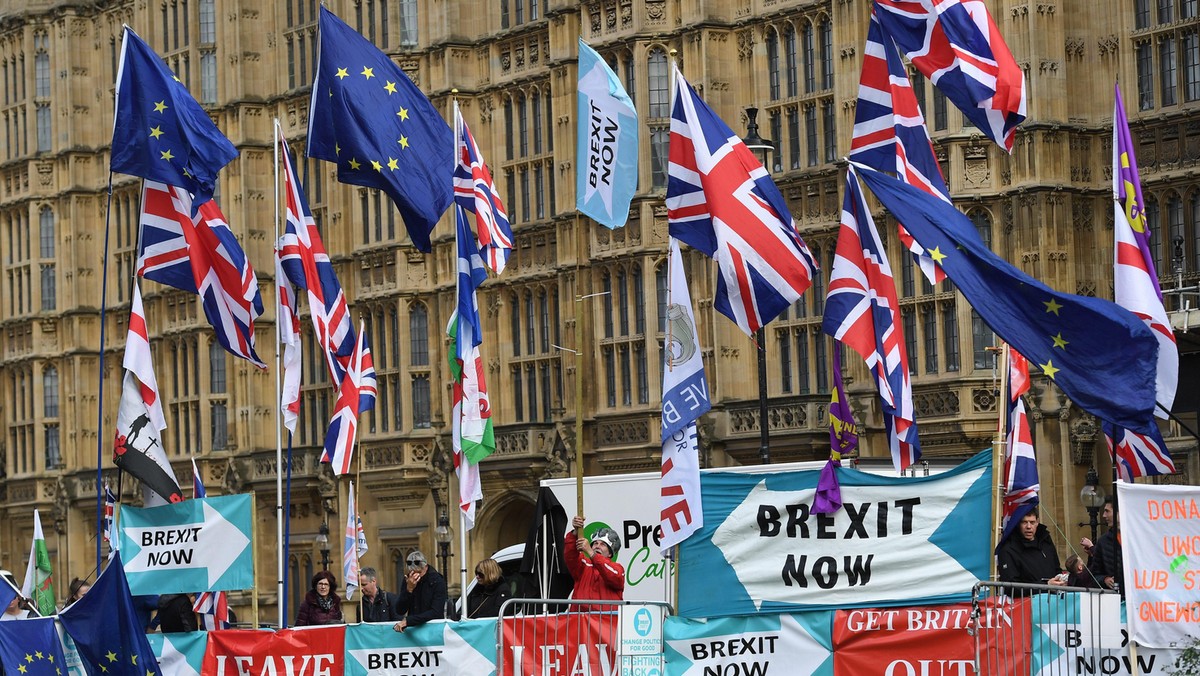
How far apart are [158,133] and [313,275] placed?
235cm

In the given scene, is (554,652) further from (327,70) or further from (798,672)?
(327,70)

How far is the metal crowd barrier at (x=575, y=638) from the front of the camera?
17.0 meters

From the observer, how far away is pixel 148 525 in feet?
67.1

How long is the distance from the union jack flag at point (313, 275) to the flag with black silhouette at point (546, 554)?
14.0ft

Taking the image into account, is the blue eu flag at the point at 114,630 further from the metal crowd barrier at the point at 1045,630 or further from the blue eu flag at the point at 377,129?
the metal crowd barrier at the point at 1045,630

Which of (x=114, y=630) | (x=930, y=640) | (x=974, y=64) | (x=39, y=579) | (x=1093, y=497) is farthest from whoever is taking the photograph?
(x=39, y=579)

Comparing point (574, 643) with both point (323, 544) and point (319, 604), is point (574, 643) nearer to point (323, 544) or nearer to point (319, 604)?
point (319, 604)

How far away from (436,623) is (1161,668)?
6.28 metres

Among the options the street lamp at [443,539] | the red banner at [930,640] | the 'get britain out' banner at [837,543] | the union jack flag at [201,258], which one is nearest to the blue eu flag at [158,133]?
the union jack flag at [201,258]

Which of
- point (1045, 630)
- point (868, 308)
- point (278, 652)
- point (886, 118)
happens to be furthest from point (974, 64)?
point (278, 652)

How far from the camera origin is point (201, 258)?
23375 mm

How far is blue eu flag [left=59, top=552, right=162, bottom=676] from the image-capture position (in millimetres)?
18406

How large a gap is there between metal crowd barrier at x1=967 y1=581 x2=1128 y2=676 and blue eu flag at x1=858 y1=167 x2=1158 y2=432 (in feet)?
4.42

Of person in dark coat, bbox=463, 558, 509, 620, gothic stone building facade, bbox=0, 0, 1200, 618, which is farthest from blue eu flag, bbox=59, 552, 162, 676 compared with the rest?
gothic stone building facade, bbox=0, 0, 1200, 618
